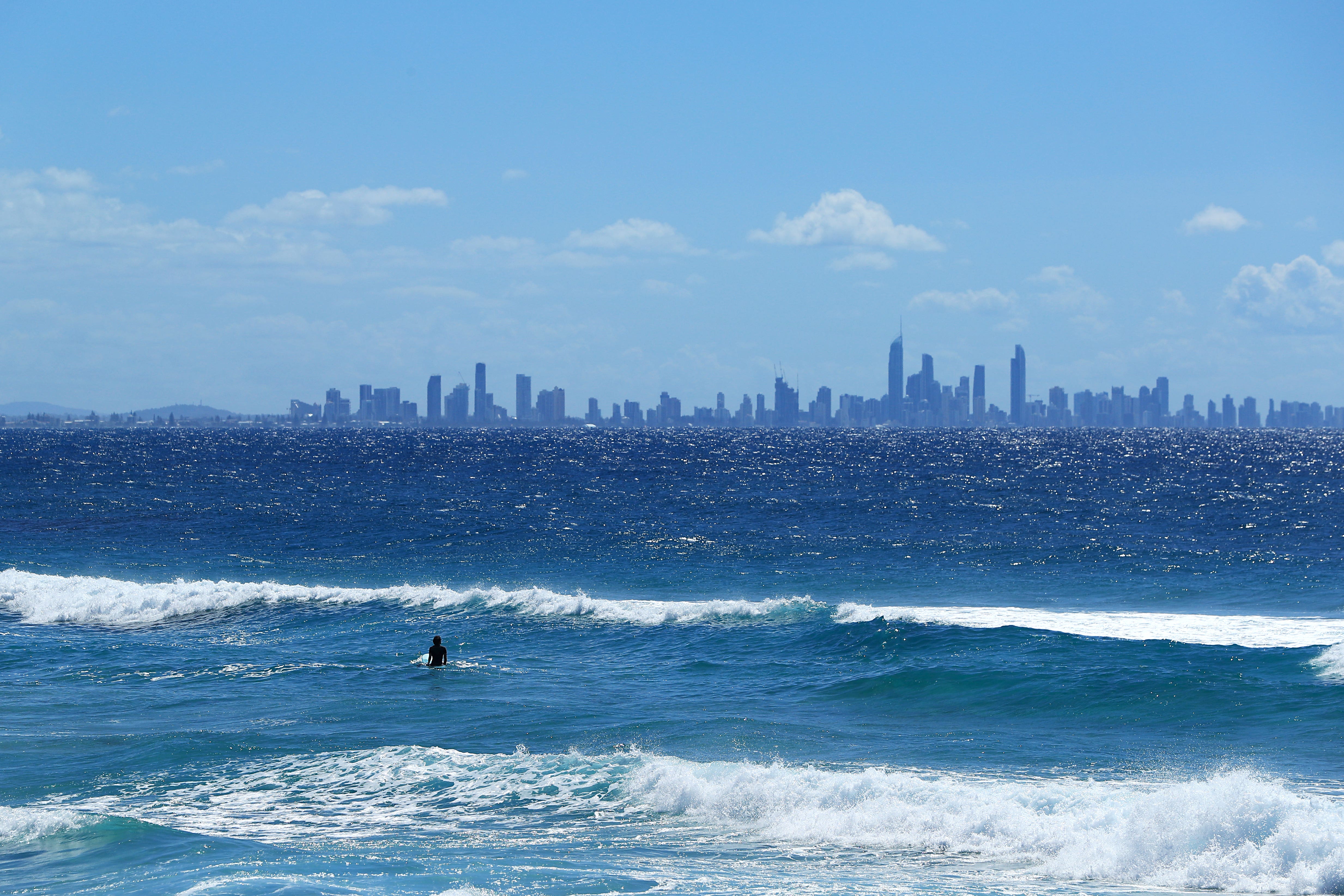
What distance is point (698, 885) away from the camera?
1501 centimetres

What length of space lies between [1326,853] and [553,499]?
66890 mm

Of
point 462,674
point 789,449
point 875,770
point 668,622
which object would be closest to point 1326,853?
point 875,770

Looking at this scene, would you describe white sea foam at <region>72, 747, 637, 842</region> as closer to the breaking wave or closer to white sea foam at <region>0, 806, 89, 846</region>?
white sea foam at <region>0, 806, 89, 846</region>

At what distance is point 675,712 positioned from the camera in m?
24.8

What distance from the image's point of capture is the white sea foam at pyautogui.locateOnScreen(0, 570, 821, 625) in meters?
36.5

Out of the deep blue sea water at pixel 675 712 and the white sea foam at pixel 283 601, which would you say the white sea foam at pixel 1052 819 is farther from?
the white sea foam at pixel 283 601

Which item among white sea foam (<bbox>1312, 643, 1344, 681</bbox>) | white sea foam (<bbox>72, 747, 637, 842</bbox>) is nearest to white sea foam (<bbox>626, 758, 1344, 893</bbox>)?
white sea foam (<bbox>72, 747, 637, 842</bbox>)

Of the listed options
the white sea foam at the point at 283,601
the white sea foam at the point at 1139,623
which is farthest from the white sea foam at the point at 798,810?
the white sea foam at the point at 283,601

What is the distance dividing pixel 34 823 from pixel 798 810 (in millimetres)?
11910

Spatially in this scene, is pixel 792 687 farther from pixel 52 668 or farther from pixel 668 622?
pixel 52 668

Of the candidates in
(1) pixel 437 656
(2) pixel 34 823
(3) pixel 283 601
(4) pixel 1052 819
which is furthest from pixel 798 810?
(3) pixel 283 601

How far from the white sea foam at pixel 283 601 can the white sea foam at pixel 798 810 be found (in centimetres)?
1532

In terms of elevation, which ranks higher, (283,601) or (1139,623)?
(283,601)

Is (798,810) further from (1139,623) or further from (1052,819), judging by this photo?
(1139,623)
